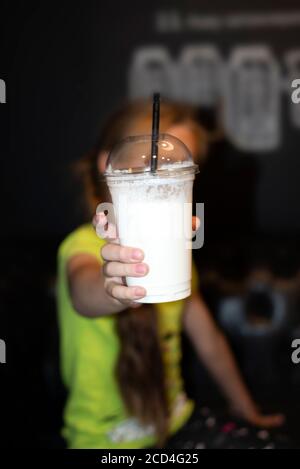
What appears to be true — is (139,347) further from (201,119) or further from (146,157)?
(201,119)

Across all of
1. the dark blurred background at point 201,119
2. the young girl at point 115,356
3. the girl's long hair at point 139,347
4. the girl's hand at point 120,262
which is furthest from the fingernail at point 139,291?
the dark blurred background at point 201,119

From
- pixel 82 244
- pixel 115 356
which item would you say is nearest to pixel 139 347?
pixel 115 356

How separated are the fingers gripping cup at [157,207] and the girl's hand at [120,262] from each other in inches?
0.5

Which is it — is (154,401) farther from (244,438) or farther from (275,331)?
(275,331)

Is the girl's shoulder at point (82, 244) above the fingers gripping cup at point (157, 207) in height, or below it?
below

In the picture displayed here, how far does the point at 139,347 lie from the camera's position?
4.01 ft

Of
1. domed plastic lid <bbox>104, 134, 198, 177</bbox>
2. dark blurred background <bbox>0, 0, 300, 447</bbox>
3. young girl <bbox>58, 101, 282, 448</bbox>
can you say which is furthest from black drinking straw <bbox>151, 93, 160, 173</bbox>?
dark blurred background <bbox>0, 0, 300, 447</bbox>

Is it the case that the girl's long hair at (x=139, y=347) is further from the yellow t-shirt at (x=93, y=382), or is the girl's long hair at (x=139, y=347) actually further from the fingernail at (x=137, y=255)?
the fingernail at (x=137, y=255)

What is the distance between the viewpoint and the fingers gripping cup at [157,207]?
0.73 m

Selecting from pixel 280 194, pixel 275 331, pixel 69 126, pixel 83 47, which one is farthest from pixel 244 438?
pixel 83 47

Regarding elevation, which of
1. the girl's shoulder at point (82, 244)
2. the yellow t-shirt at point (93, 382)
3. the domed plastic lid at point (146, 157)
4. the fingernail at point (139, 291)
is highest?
the domed plastic lid at point (146, 157)

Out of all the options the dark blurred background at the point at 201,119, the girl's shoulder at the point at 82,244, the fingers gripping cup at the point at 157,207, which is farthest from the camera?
the dark blurred background at the point at 201,119

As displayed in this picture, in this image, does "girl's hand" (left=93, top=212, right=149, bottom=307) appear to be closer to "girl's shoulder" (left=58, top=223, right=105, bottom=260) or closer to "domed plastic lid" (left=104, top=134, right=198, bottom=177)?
"domed plastic lid" (left=104, top=134, right=198, bottom=177)
